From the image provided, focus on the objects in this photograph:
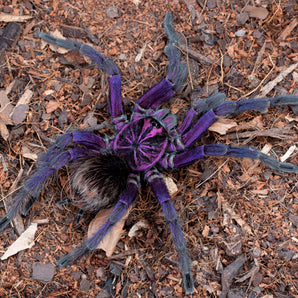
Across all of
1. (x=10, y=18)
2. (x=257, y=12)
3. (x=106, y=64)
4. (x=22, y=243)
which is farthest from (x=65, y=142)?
(x=257, y=12)

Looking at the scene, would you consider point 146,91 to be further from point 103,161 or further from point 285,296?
point 285,296

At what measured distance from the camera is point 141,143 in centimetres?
389

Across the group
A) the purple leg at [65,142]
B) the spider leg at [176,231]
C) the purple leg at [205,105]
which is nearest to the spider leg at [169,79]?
the purple leg at [205,105]

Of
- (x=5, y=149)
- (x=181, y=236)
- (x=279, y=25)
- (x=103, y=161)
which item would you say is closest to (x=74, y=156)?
(x=103, y=161)

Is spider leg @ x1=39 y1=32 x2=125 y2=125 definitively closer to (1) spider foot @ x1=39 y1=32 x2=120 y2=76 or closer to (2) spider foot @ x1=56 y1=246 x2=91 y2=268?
(1) spider foot @ x1=39 y1=32 x2=120 y2=76

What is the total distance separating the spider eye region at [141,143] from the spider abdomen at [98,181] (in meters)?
0.19

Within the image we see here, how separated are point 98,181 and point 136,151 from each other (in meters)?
0.64

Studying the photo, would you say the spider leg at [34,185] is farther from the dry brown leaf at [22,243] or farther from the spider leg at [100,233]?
the spider leg at [100,233]

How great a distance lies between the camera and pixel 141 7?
4090 millimetres

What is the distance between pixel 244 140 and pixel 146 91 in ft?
3.99

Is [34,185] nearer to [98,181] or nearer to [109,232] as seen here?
[98,181]

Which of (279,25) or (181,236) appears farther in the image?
(279,25)

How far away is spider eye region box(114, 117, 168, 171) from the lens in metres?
3.85

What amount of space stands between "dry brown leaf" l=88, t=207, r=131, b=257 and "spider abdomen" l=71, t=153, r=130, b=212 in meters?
0.19
